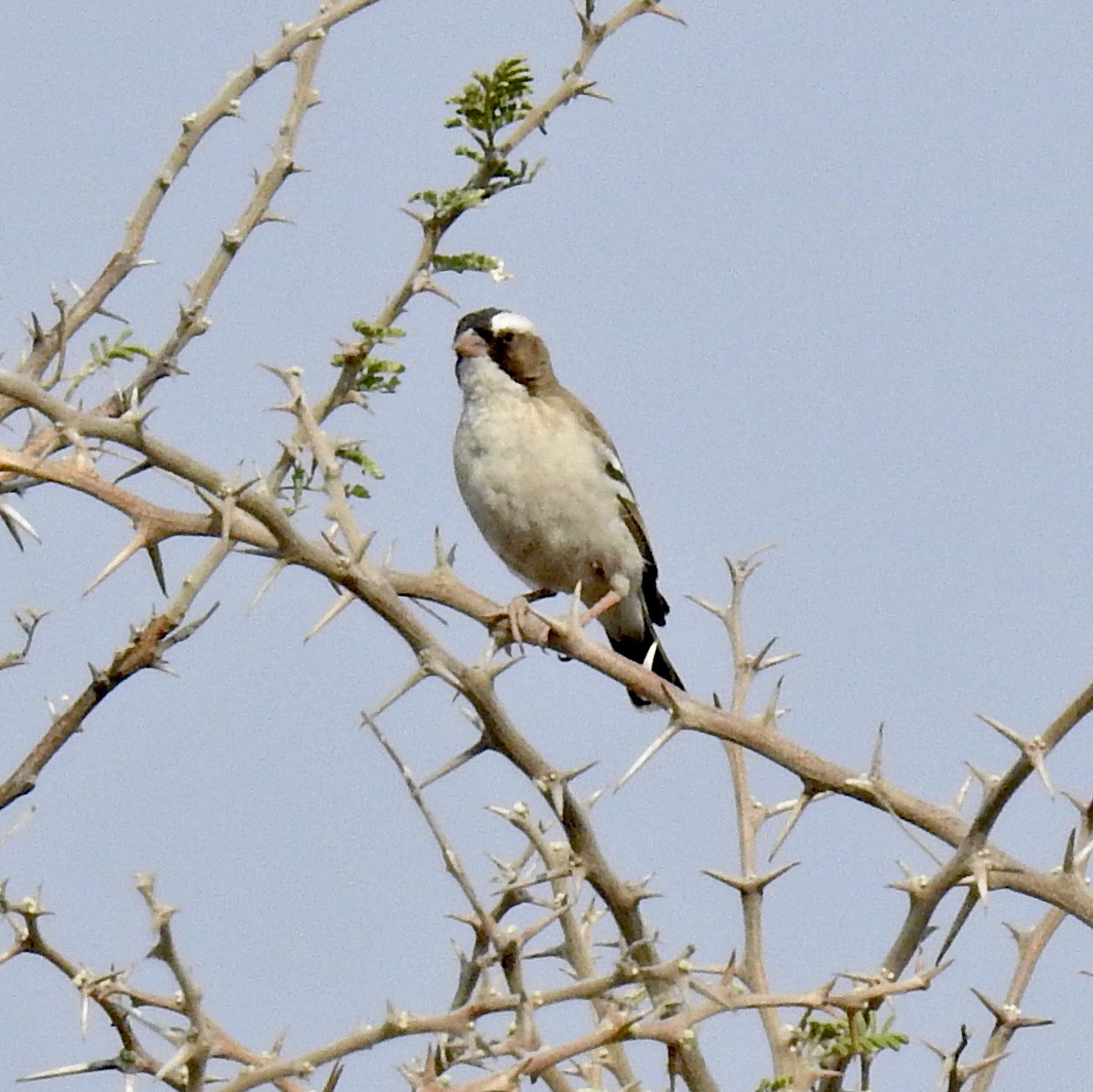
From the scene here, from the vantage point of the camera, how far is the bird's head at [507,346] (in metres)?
7.70

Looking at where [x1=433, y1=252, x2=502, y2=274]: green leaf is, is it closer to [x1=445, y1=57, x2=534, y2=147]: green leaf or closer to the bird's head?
[x1=445, y1=57, x2=534, y2=147]: green leaf

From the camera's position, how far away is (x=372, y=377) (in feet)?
16.7

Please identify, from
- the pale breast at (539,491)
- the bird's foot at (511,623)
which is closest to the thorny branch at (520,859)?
the bird's foot at (511,623)

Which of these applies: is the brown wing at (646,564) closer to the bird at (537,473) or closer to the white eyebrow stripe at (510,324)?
the bird at (537,473)

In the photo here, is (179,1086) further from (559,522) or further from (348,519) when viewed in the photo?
(559,522)

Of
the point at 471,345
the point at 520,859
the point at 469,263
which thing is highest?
the point at 471,345

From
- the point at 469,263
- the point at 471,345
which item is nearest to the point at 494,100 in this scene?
the point at 469,263

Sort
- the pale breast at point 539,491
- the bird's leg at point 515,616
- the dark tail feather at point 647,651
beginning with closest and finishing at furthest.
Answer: the bird's leg at point 515,616
the pale breast at point 539,491
the dark tail feather at point 647,651

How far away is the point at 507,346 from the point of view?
7820mm

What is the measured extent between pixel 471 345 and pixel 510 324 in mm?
216

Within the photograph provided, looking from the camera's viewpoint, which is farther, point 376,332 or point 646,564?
point 646,564

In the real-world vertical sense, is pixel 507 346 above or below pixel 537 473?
above

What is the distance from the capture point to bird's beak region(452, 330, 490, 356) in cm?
771

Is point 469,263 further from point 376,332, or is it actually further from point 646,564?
point 646,564
